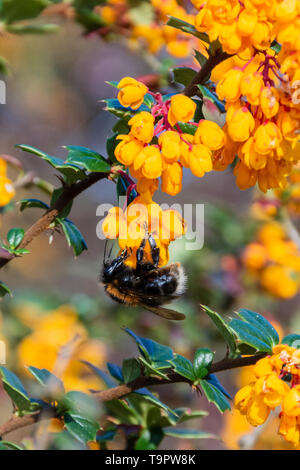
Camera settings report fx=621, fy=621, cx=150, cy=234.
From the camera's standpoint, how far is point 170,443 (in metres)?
2.45

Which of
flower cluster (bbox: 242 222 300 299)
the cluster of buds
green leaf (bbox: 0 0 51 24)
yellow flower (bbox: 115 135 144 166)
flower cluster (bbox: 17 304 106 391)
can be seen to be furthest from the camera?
flower cluster (bbox: 242 222 300 299)

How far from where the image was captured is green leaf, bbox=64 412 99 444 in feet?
3.41

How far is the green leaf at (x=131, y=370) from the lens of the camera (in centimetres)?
110

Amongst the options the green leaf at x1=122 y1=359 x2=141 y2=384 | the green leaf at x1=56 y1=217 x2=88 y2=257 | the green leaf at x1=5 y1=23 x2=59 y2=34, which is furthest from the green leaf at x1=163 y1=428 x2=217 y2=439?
the green leaf at x1=5 y1=23 x2=59 y2=34

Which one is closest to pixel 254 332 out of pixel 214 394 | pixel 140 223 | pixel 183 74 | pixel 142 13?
pixel 214 394

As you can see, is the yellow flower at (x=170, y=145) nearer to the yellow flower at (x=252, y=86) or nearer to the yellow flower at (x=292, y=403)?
the yellow flower at (x=252, y=86)

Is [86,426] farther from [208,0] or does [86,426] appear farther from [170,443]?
[170,443]

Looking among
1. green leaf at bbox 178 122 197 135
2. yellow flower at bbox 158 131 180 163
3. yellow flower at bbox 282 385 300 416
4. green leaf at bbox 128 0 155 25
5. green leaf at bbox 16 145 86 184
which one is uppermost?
green leaf at bbox 128 0 155 25

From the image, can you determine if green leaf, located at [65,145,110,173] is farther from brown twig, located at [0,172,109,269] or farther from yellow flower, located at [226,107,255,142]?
yellow flower, located at [226,107,255,142]

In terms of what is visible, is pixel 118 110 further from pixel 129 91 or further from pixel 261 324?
pixel 261 324

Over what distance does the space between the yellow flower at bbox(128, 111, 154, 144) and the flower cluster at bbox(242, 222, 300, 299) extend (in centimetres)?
144

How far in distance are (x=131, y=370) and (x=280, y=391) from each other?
1.02ft

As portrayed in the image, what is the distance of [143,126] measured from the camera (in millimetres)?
902

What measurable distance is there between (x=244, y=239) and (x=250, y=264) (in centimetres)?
22
